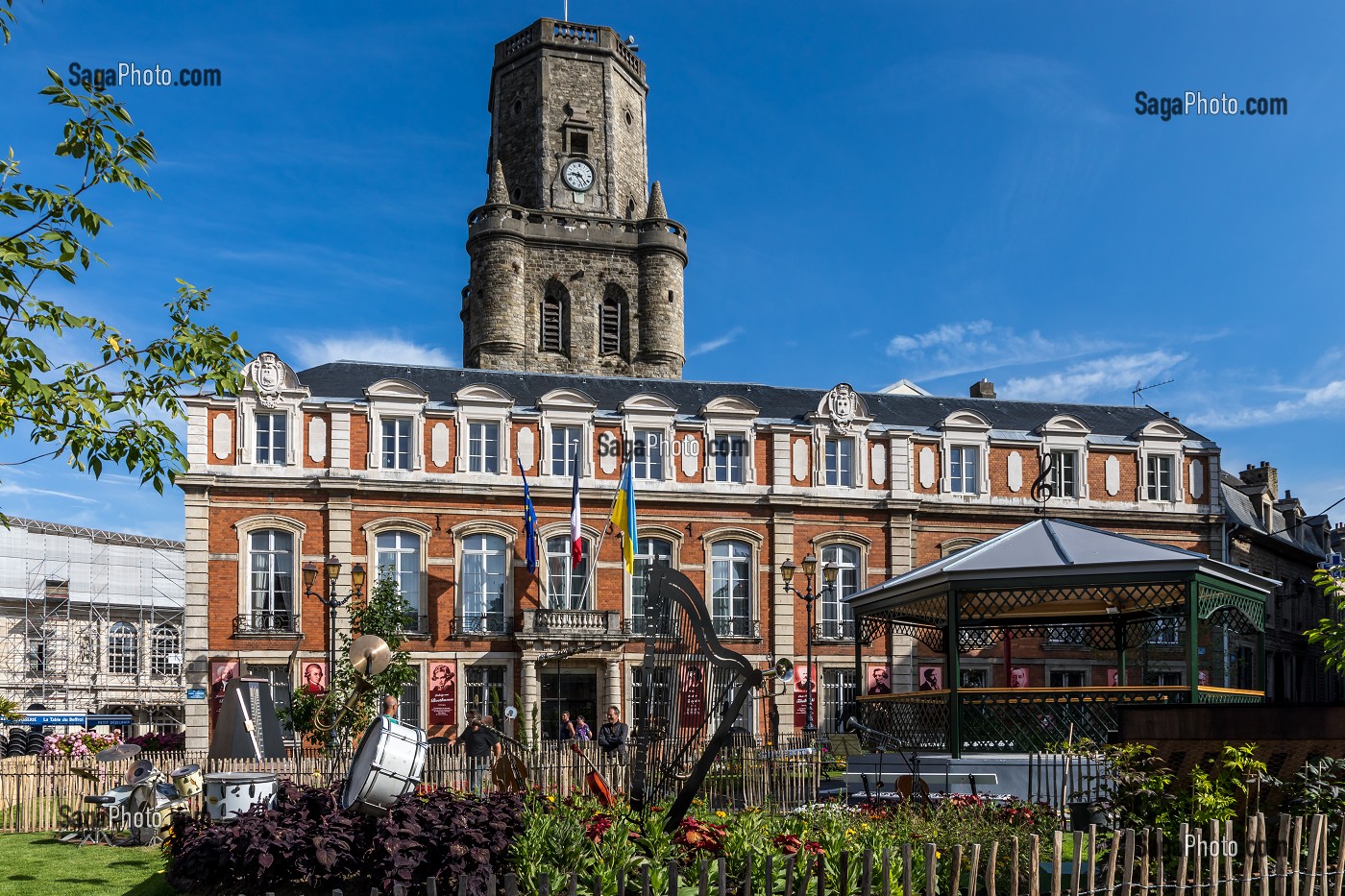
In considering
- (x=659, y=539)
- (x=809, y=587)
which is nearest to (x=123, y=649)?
(x=659, y=539)

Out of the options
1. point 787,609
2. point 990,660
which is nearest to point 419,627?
point 787,609

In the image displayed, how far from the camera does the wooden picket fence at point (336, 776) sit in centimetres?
1861

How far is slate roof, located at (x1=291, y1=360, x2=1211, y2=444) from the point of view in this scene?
36938mm

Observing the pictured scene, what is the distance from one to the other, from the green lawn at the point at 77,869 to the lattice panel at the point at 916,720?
1011cm

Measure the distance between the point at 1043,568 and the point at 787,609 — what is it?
1944cm

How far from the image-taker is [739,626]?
36.8 meters

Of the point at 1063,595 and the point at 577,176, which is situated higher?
the point at 577,176

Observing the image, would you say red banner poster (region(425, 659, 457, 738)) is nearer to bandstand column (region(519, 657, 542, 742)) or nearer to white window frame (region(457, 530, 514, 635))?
white window frame (region(457, 530, 514, 635))

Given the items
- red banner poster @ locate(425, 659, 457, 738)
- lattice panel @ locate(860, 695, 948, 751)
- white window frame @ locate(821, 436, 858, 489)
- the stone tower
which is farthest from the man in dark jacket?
the stone tower

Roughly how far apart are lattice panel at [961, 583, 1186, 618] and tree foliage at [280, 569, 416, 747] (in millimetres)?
13426

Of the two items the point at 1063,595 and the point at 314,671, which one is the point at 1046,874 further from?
the point at 314,671

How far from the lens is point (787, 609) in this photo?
37.1 m

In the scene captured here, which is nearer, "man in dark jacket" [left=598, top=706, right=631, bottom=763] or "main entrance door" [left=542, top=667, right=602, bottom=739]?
"man in dark jacket" [left=598, top=706, right=631, bottom=763]

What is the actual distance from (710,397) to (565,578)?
7.64 m
